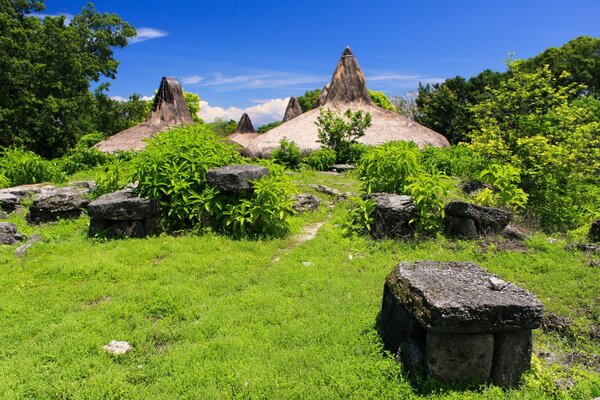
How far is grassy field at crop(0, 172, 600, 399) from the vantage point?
3.56 metres

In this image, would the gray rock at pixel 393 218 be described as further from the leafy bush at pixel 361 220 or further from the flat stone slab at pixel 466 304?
the flat stone slab at pixel 466 304

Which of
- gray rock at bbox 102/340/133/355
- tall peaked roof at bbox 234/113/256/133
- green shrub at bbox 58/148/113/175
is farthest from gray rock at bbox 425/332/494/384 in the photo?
tall peaked roof at bbox 234/113/256/133

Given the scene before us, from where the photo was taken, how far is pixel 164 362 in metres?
3.90

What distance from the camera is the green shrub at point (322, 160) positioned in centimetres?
1695

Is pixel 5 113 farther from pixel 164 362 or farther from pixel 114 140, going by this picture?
pixel 164 362

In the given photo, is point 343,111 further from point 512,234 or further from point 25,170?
point 512,234

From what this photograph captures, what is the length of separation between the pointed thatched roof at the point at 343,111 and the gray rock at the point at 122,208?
38.3 ft

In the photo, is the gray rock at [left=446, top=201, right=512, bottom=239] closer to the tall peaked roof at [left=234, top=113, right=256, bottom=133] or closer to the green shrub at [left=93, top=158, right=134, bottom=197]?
the green shrub at [left=93, top=158, right=134, bottom=197]

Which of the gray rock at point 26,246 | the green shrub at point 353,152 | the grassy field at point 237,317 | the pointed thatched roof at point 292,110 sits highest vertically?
the pointed thatched roof at point 292,110

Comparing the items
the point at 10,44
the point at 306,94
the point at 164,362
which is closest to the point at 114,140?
the point at 10,44

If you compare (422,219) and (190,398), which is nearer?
(190,398)

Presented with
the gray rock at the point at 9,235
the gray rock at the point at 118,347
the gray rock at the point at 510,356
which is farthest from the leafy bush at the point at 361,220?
the gray rock at the point at 9,235

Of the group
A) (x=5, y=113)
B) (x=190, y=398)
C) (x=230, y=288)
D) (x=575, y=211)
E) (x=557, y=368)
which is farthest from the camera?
(x=5, y=113)

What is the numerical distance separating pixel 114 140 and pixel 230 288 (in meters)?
17.8
